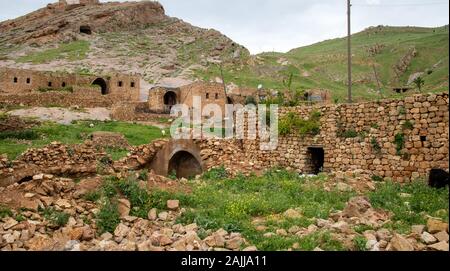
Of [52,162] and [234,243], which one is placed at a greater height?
[52,162]

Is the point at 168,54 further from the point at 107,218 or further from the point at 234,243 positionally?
the point at 234,243

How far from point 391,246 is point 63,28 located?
7049cm

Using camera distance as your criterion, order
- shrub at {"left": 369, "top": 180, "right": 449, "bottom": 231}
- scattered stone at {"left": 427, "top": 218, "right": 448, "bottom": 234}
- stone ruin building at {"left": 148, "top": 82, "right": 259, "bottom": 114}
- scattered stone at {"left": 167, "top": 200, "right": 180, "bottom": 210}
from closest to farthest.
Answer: scattered stone at {"left": 427, "top": 218, "right": 448, "bottom": 234} → shrub at {"left": 369, "top": 180, "right": 449, "bottom": 231} → scattered stone at {"left": 167, "top": 200, "right": 180, "bottom": 210} → stone ruin building at {"left": 148, "top": 82, "right": 259, "bottom": 114}

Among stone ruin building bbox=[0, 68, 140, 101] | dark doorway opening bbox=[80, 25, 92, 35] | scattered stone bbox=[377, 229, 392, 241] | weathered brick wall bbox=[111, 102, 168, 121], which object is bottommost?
scattered stone bbox=[377, 229, 392, 241]

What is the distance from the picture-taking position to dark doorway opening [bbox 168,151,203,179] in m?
13.8

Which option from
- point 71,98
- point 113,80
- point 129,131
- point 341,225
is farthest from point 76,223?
point 113,80

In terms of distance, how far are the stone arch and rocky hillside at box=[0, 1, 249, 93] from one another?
3614cm

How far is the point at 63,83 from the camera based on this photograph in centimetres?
3597

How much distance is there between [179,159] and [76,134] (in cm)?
881

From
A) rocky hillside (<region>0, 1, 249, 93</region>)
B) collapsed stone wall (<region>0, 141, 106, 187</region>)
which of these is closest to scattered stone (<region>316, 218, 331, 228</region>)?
collapsed stone wall (<region>0, 141, 106, 187</region>)

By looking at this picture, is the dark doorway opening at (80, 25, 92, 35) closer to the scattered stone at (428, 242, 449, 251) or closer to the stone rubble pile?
the stone rubble pile

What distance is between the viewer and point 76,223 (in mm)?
7566

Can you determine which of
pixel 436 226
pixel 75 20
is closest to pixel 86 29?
pixel 75 20
